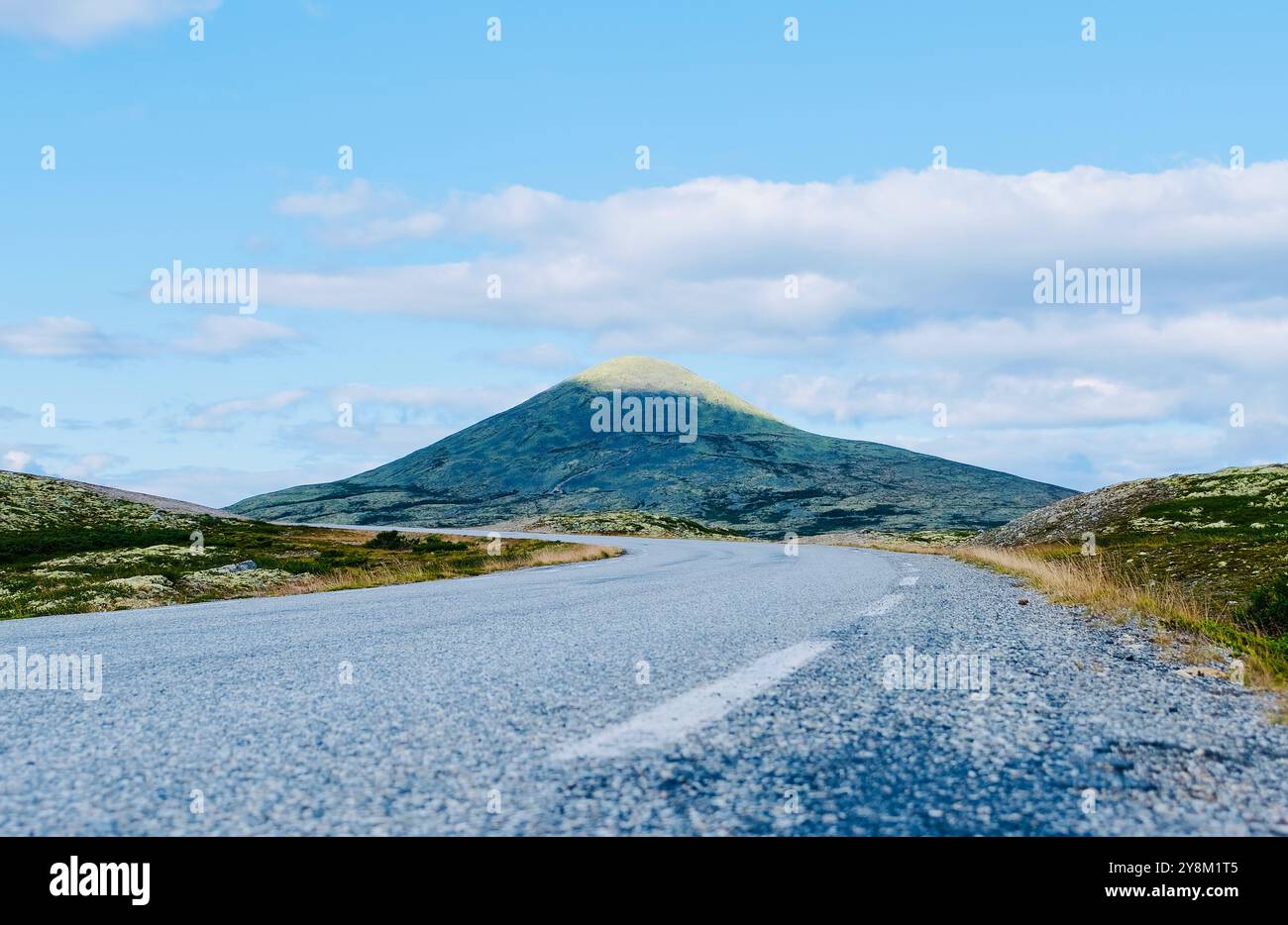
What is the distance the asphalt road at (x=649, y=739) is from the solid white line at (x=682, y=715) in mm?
28

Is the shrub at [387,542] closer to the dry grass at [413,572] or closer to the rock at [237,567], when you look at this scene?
the dry grass at [413,572]

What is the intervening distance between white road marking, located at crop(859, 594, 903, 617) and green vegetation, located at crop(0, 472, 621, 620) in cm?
1448

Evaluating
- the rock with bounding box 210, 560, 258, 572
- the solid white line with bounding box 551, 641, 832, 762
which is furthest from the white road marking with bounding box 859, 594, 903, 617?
the rock with bounding box 210, 560, 258, 572

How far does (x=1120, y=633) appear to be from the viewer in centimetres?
992

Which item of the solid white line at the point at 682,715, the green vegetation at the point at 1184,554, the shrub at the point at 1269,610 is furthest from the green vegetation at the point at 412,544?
the solid white line at the point at 682,715

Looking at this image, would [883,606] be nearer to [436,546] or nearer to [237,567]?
[237,567]

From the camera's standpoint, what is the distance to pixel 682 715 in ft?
18.5

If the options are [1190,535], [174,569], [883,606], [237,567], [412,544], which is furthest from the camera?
[412,544]

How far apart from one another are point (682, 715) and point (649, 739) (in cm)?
67

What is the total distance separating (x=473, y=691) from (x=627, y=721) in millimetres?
1623

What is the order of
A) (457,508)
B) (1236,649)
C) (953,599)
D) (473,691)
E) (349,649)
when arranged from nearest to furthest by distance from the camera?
(473,691) < (1236,649) < (349,649) < (953,599) < (457,508)

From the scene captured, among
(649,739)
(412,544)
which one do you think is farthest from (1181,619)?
(412,544)
